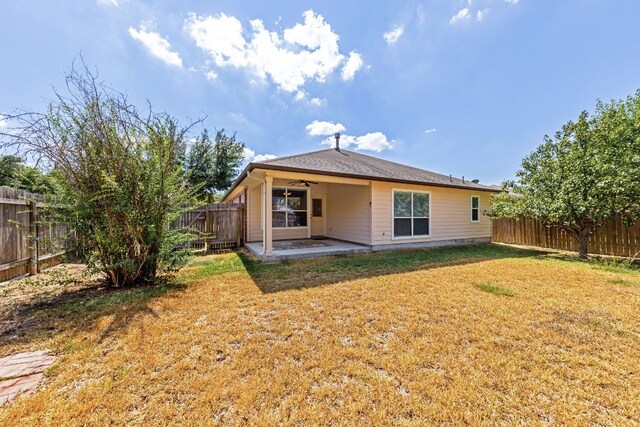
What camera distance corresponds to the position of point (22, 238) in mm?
5082

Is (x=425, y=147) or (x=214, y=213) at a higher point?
(x=425, y=147)

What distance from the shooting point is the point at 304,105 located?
43.9 feet

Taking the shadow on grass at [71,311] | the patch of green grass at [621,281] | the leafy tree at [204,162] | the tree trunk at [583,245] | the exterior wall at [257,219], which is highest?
the leafy tree at [204,162]

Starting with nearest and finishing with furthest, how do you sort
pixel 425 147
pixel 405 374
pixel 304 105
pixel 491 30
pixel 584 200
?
pixel 405 374
pixel 584 200
pixel 491 30
pixel 304 105
pixel 425 147

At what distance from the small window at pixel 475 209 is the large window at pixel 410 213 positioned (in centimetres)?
281

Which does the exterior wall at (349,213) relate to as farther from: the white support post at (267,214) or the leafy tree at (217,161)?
the leafy tree at (217,161)

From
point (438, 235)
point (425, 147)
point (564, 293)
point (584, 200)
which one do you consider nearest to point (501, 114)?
point (425, 147)

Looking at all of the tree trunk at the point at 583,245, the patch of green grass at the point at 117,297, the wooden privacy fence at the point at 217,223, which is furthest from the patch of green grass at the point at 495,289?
the wooden privacy fence at the point at 217,223

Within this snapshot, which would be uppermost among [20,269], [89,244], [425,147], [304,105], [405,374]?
[304,105]

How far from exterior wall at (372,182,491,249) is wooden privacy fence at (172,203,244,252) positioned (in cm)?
540

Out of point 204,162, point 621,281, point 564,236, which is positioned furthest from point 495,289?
point 204,162

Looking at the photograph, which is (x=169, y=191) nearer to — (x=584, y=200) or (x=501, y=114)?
(x=584, y=200)

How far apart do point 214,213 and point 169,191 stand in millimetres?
5081

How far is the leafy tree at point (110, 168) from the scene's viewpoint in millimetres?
3984
